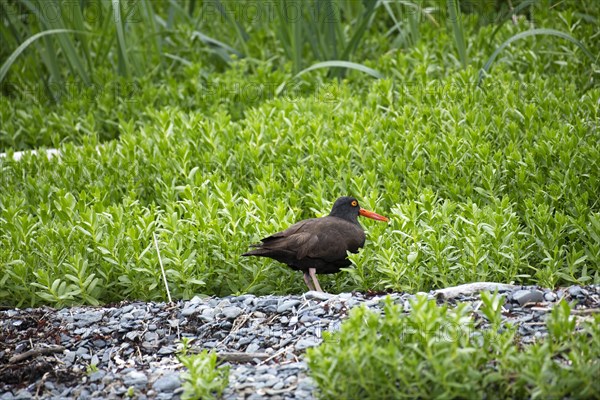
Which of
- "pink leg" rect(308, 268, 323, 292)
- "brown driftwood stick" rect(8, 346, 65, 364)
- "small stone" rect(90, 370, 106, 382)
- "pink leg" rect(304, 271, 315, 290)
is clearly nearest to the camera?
"small stone" rect(90, 370, 106, 382)

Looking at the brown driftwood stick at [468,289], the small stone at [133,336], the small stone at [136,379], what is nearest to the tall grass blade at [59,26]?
the small stone at [133,336]

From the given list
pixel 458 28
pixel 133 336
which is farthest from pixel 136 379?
pixel 458 28

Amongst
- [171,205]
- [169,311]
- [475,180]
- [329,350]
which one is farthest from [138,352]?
[475,180]

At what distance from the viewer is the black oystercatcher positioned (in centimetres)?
483

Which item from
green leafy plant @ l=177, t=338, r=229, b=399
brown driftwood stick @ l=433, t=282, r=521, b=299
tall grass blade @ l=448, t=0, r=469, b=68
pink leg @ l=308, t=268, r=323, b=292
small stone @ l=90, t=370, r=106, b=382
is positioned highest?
tall grass blade @ l=448, t=0, r=469, b=68

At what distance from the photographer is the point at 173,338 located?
434 centimetres

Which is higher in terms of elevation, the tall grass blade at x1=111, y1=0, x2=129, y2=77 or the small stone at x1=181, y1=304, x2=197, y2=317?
the tall grass blade at x1=111, y1=0, x2=129, y2=77

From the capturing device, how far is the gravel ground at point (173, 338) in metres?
3.76

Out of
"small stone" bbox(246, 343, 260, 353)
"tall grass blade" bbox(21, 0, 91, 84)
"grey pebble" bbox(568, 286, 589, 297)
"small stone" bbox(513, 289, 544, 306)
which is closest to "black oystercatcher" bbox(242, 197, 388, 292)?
"small stone" bbox(246, 343, 260, 353)

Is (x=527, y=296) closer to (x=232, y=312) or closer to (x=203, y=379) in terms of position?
(x=232, y=312)

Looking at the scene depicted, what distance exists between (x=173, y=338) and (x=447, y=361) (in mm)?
1671

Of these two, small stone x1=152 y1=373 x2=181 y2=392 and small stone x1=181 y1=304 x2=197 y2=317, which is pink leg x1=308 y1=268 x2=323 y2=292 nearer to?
small stone x1=181 y1=304 x2=197 y2=317

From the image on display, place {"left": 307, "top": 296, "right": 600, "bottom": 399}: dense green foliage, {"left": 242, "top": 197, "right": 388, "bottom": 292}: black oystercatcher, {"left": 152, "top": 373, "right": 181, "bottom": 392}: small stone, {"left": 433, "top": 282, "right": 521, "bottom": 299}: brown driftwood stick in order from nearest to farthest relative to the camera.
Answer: {"left": 307, "top": 296, "right": 600, "bottom": 399}: dense green foliage < {"left": 152, "top": 373, "right": 181, "bottom": 392}: small stone < {"left": 433, "top": 282, "right": 521, "bottom": 299}: brown driftwood stick < {"left": 242, "top": 197, "right": 388, "bottom": 292}: black oystercatcher

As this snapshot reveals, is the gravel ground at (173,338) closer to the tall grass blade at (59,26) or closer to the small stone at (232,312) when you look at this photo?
the small stone at (232,312)
